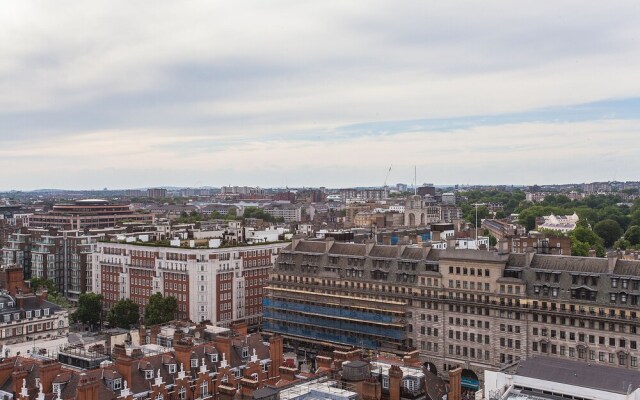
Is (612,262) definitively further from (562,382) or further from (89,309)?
(89,309)

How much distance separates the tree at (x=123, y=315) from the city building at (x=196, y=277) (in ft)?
30.6

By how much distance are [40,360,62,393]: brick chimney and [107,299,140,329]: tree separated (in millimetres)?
79041

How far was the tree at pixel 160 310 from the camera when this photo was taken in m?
139

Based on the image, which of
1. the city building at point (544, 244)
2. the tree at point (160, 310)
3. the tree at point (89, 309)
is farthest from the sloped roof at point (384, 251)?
→ the tree at point (89, 309)

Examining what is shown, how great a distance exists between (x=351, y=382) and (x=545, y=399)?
644 inches

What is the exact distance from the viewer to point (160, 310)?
14050cm

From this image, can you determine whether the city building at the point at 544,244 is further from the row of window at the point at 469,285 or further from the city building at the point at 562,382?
the city building at the point at 562,382

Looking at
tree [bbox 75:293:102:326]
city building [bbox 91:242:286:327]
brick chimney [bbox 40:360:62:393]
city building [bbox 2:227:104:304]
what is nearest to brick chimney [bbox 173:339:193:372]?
brick chimney [bbox 40:360:62:393]

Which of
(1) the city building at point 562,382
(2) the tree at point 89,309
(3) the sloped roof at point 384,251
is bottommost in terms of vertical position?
(2) the tree at point 89,309

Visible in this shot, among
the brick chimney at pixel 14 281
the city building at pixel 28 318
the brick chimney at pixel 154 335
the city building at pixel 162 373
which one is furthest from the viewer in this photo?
the brick chimney at pixel 14 281

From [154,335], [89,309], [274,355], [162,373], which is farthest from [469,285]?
[89,309]

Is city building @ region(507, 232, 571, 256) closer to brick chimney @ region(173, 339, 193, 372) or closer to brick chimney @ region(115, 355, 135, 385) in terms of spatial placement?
brick chimney @ region(173, 339, 193, 372)

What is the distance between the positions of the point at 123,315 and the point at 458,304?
234ft

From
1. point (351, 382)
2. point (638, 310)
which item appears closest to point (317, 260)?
point (638, 310)
